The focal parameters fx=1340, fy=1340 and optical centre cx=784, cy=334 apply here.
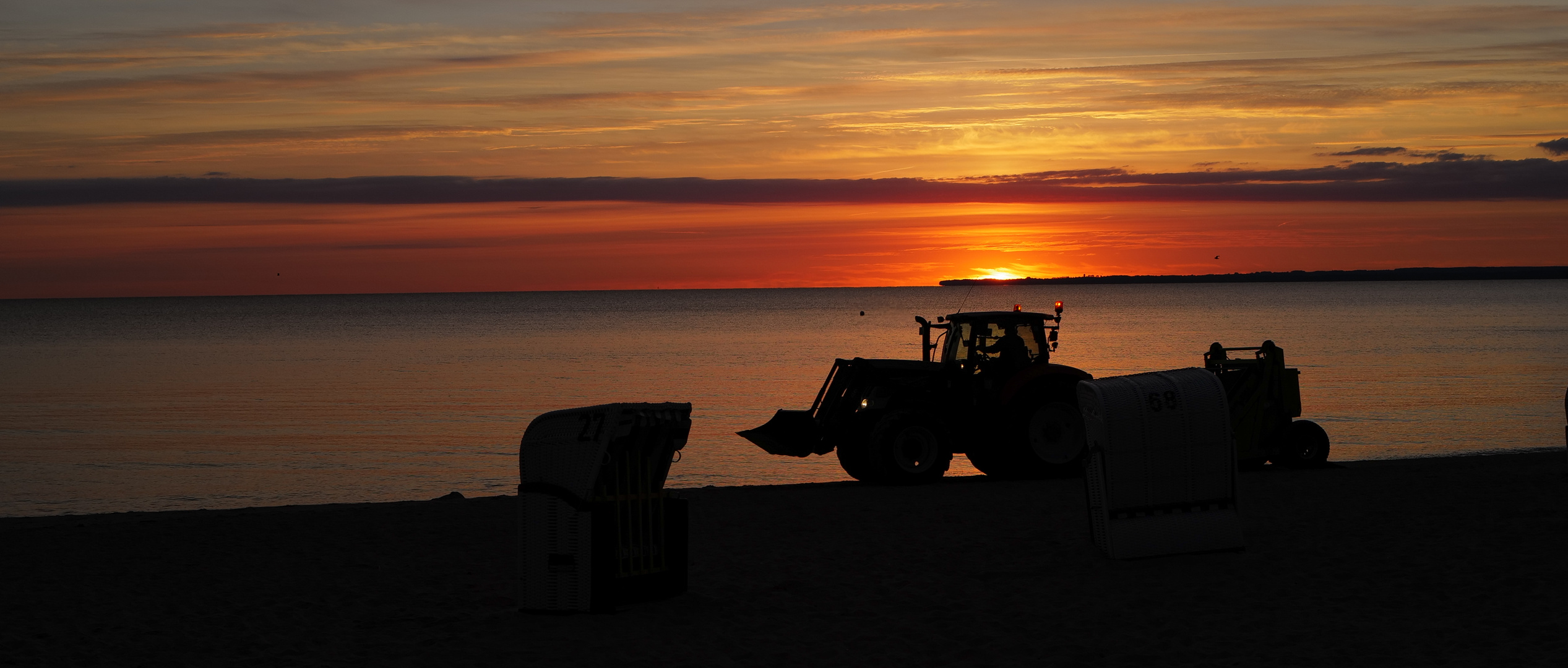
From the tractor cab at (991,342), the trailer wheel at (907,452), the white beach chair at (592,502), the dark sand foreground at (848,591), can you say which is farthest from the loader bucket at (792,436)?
the white beach chair at (592,502)

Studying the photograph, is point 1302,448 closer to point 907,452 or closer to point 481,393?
point 907,452

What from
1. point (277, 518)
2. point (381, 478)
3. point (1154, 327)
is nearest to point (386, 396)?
point (381, 478)

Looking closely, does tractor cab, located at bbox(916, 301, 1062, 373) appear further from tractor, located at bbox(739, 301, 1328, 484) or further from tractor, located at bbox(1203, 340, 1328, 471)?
tractor, located at bbox(1203, 340, 1328, 471)

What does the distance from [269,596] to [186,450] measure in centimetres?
1804

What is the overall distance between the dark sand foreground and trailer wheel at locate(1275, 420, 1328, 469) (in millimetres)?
3107

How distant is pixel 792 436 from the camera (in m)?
15.6

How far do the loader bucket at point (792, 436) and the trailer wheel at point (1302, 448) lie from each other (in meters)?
6.01

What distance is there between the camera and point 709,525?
42.9ft

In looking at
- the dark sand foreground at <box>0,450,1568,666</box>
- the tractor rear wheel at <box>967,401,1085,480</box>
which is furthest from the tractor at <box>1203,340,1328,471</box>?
the dark sand foreground at <box>0,450,1568,666</box>

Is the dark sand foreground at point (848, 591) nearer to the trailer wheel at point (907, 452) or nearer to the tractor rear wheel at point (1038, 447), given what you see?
the trailer wheel at point (907, 452)

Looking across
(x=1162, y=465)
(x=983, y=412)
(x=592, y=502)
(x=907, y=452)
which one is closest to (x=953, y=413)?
(x=983, y=412)

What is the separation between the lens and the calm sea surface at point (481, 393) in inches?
854

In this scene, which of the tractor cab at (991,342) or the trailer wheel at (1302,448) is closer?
the tractor cab at (991,342)

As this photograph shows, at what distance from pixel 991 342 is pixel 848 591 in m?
7.40
